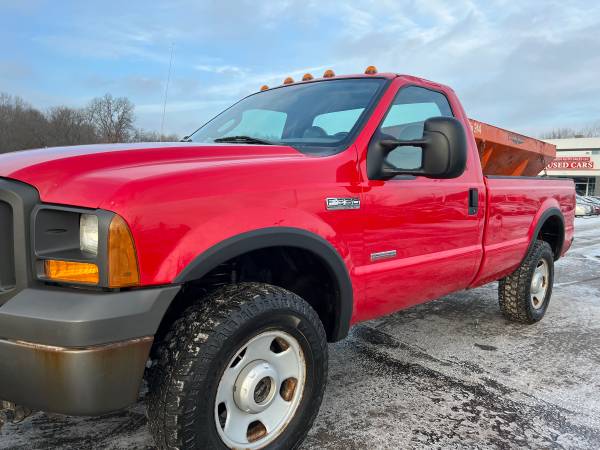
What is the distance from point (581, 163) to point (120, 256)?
191 ft

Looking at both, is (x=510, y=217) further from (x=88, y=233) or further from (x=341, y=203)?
(x=88, y=233)

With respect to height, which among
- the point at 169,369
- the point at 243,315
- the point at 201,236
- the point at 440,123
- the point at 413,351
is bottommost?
the point at 413,351

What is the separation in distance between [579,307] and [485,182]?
271cm

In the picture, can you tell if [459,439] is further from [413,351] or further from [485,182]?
[485,182]

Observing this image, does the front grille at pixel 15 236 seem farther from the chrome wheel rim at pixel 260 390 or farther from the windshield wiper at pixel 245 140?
the windshield wiper at pixel 245 140

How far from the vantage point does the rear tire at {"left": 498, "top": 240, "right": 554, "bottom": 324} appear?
4418 millimetres

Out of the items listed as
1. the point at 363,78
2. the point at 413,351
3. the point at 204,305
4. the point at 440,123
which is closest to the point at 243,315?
the point at 204,305

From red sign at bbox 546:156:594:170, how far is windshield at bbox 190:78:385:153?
5400cm

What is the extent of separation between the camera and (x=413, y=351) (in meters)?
3.79

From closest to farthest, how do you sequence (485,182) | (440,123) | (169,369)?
(169,369), (440,123), (485,182)

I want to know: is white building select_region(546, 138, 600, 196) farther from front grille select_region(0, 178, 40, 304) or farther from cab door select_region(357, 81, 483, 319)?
front grille select_region(0, 178, 40, 304)

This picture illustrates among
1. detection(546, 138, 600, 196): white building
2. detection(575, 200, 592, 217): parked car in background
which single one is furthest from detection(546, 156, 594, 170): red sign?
detection(575, 200, 592, 217): parked car in background

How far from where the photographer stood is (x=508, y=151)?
5.27 metres

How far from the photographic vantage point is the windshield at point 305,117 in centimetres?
275
